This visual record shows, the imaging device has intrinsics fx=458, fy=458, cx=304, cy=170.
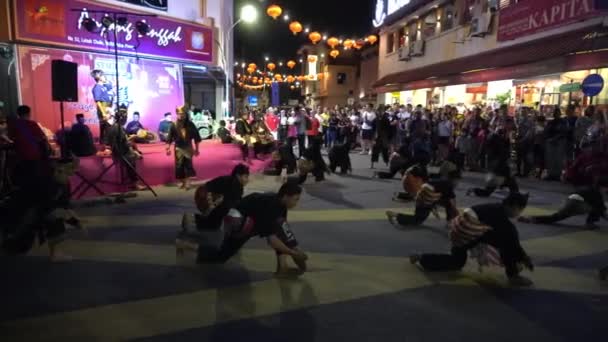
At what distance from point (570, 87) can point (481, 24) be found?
5.74m

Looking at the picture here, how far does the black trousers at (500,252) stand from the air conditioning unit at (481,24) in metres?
15.0

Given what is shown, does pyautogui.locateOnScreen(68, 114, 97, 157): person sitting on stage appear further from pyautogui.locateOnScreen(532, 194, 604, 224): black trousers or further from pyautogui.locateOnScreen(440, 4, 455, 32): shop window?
pyautogui.locateOnScreen(440, 4, 455, 32): shop window

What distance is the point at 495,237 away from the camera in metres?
4.67

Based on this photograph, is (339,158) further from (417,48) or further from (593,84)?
(417,48)

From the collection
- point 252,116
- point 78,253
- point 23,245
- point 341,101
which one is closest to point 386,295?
point 78,253

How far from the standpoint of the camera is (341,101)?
5138cm

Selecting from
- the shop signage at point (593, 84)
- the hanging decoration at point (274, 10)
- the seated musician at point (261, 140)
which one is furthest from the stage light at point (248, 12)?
→ the shop signage at point (593, 84)

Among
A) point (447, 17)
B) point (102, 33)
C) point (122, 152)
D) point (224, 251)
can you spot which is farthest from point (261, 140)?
point (447, 17)

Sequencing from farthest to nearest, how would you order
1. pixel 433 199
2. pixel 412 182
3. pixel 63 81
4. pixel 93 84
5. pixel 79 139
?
pixel 93 84, pixel 79 139, pixel 63 81, pixel 412 182, pixel 433 199

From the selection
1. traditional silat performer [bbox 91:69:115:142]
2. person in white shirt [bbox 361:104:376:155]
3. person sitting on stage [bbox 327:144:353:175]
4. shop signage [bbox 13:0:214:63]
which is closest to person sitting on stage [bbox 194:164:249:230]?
person sitting on stage [bbox 327:144:353:175]

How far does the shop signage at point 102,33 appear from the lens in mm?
13117

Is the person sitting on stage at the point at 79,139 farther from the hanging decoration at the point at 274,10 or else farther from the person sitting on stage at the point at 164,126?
the hanging decoration at the point at 274,10

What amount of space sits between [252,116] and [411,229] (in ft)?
40.8

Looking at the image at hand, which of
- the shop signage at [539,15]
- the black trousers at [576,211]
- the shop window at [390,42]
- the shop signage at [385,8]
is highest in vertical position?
the shop signage at [385,8]
